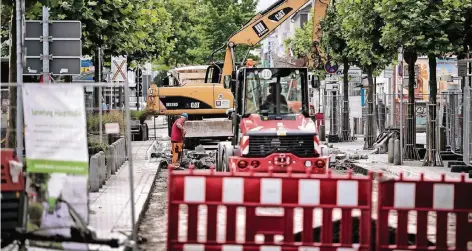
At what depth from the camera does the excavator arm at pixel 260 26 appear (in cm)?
3497

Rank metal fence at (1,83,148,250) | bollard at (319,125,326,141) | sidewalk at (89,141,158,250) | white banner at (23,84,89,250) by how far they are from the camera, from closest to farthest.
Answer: white banner at (23,84,89,250)
metal fence at (1,83,148,250)
sidewalk at (89,141,158,250)
bollard at (319,125,326,141)

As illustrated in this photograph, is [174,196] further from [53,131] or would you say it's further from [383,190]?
[383,190]

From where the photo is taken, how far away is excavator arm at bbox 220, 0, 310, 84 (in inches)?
1377

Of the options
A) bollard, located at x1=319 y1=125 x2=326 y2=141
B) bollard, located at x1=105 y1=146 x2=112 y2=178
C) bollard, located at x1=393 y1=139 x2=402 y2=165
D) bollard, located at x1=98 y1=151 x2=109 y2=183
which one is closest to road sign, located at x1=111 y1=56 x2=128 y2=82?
bollard, located at x1=393 y1=139 x2=402 y2=165

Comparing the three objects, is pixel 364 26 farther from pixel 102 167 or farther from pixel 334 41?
pixel 102 167

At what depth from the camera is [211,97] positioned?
1583 inches

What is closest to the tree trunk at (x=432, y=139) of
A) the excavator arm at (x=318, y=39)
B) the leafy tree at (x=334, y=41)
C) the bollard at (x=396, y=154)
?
the bollard at (x=396, y=154)

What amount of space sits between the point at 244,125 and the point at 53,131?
11626mm

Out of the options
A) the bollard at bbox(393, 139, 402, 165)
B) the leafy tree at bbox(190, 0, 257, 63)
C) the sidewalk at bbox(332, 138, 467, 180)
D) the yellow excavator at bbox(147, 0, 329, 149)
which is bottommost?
the sidewalk at bbox(332, 138, 467, 180)

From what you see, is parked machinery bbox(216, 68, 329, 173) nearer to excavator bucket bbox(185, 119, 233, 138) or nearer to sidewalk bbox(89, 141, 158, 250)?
sidewalk bbox(89, 141, 158, 250)

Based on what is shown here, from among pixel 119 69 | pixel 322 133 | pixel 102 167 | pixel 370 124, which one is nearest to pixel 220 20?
pixel 322 133

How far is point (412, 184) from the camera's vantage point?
11.8 metres

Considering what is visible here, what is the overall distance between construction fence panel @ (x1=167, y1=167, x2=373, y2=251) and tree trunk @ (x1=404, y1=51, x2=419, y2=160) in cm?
1835

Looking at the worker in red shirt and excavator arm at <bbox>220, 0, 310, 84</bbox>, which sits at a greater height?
excavator arm at <bbox>220, 0, 310, 84</bbox>
